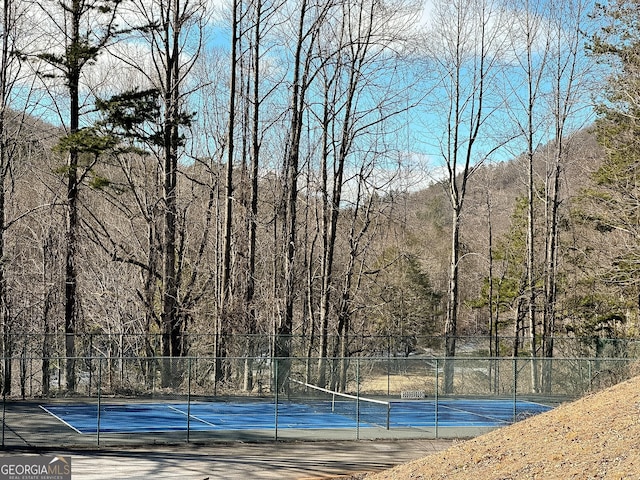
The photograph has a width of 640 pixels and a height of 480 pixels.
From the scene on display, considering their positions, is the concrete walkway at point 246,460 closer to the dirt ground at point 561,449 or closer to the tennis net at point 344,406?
the dirt ground at point 561,449

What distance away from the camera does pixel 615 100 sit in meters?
32.4

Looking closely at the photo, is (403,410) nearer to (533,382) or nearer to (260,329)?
(533,382)

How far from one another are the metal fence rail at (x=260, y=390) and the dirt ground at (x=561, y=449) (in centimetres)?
777

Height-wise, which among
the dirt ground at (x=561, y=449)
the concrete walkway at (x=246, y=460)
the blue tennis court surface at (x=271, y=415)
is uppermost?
the dirt ground at (x=561, y=449)

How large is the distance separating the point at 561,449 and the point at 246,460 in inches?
317

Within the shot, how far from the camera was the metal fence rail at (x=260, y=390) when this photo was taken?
20.1 m

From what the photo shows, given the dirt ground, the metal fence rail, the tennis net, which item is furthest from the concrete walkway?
the tennis net

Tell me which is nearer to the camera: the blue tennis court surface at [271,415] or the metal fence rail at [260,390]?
the metal fence rail at [260,390]

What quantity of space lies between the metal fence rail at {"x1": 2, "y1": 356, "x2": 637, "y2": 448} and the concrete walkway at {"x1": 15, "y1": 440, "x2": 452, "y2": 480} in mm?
958

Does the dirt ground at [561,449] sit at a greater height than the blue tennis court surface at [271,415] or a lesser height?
greater

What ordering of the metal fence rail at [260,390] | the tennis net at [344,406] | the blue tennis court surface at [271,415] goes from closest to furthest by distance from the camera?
the metal fence rail at [260,390] < the blue tennis court surface at [271,415] < the tennis net at [344,406]

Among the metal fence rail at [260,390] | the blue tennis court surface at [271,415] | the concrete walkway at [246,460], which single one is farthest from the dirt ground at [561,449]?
the blue tennis court surface at [271,415]

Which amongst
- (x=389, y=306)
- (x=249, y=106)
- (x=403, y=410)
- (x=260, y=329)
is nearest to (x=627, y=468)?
(x=403, y=410)

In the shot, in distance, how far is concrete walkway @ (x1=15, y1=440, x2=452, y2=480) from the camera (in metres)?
14.7
